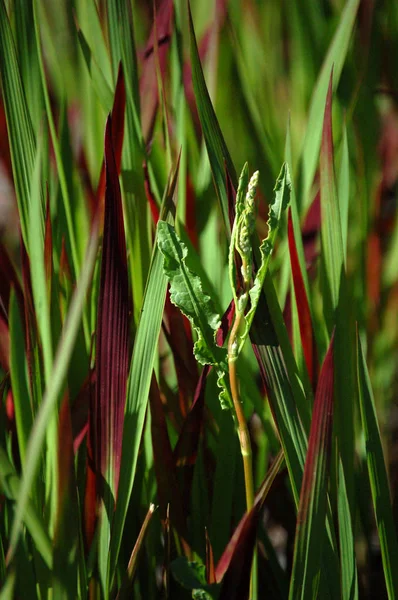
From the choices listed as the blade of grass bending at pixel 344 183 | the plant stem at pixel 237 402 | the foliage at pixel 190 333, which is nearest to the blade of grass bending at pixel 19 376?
the foliage at pixel 190 333

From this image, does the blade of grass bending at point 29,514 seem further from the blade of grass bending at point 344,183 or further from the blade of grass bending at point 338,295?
the blade of grass bending at point 344,183

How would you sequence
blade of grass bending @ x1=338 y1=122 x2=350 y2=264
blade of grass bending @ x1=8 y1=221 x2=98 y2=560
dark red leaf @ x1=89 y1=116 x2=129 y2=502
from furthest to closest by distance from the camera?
blade of grass bending @ x1=338 y1=122 x2=350 y2=264, dark red leaf @ x1=89 y1=116 x2=129 y2=502, blade of grass bending @ x1=8 y1=221 x2=98 y2=560

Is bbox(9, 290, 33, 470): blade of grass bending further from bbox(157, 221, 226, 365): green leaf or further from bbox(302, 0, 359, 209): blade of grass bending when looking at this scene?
bbox(302, 0, 359, 209): blade of grass bending

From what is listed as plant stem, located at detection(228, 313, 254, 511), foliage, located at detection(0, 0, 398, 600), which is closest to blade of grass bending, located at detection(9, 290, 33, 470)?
foliage, located at detection(0, 0, 398, 600)

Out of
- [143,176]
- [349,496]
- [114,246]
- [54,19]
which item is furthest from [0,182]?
[349,496]

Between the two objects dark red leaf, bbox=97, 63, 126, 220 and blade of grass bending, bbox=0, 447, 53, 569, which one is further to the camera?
dark red leaf, bbox=97, 63, 126, 220

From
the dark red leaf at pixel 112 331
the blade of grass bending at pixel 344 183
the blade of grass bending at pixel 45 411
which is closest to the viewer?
the blade of grass bending at pixel 45 411
